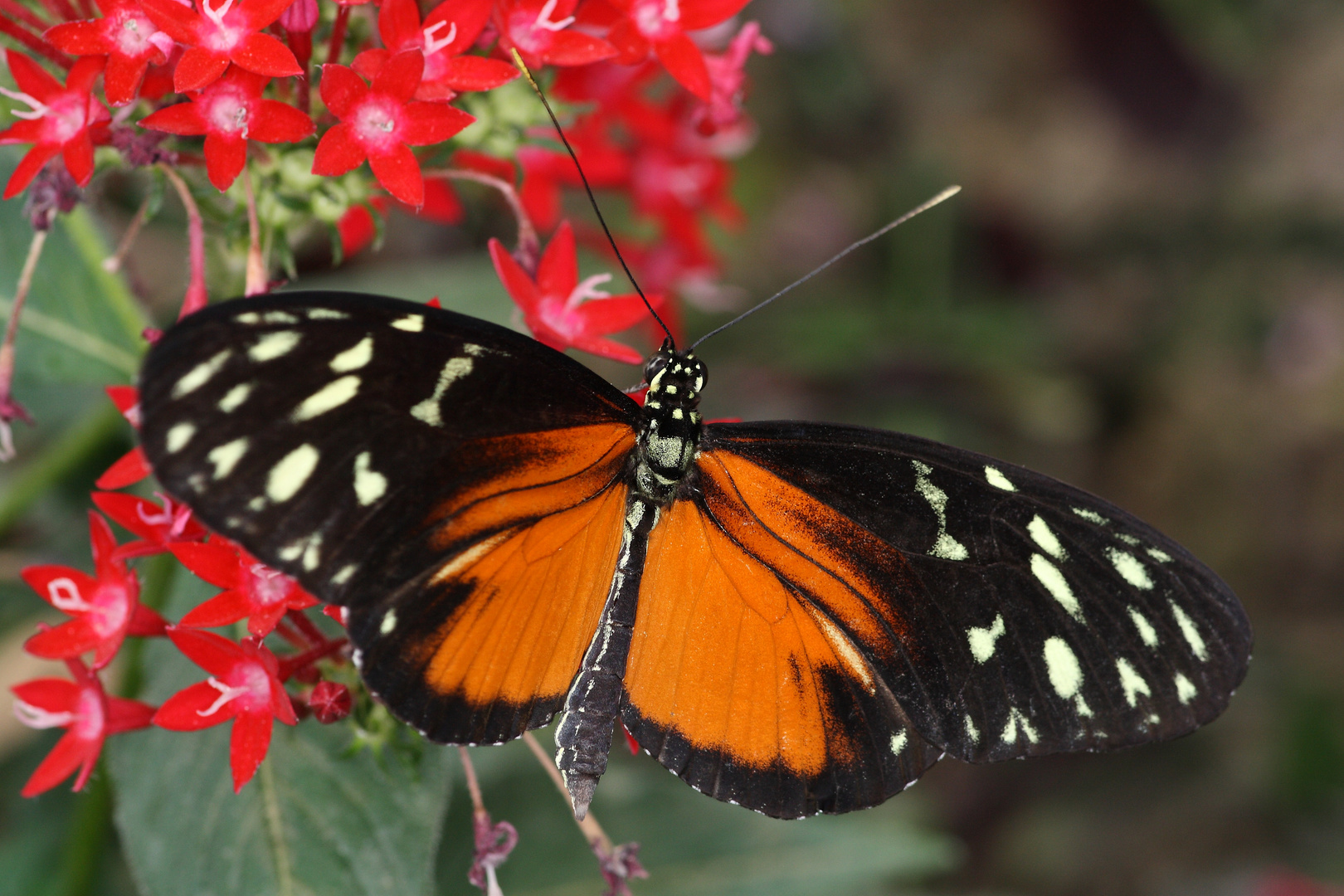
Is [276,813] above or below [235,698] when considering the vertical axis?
below

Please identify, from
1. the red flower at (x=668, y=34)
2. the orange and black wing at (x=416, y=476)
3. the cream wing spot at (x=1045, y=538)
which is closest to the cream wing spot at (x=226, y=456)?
the orange and black wing at (x=416, y=476)

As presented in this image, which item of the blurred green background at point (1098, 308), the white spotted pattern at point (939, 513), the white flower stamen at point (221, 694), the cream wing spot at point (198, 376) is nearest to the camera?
the cream wing spot at point (198, 376)

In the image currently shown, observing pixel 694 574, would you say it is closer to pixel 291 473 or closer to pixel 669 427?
pixel 669 427

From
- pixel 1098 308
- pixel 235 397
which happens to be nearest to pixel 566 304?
pixel 235 397

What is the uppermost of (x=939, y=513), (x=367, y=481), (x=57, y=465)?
(x=939, y=513)

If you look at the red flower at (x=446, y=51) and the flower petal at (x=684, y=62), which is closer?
the red flower at (x=446, y=51)

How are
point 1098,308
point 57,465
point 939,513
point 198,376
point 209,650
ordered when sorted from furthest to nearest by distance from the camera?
point 1098,308 < point 57,465 < point 939,513 < point 209,650 < point 198,376

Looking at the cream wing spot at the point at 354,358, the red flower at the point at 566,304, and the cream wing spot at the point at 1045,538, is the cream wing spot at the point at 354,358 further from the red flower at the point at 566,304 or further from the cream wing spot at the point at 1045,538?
the cream wing spot at the point at 1045,538
